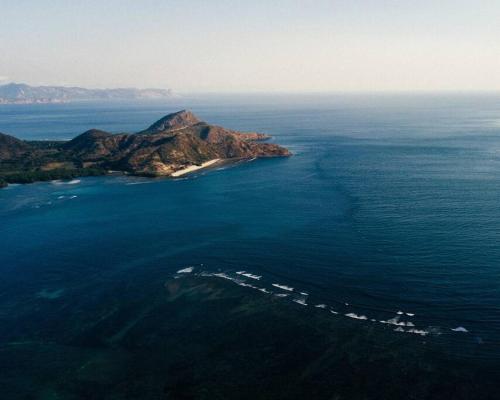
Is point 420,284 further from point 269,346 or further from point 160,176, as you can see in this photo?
point 160,176

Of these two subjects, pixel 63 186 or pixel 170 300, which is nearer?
pixel 170 300

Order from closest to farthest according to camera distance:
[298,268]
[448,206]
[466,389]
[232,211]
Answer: [466,389] → [298,268] → [448,206] → [232,211]

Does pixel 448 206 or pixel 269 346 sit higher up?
pixel 448 206

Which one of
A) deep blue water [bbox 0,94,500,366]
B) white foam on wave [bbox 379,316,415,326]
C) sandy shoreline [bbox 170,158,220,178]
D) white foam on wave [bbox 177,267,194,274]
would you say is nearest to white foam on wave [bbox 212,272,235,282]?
deep blue water [bbox 0,94,500,366]

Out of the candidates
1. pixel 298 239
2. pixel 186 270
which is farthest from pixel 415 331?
pixel 186 270

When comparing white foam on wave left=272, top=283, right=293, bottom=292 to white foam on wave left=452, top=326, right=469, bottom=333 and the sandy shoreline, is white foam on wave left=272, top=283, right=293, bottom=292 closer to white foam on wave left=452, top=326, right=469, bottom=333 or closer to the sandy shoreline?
white foam on wave left=452, top=326, right=469, bottom=333

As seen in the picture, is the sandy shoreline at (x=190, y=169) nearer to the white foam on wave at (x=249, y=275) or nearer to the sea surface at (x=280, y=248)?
the sea surface at (x=280, y=248)

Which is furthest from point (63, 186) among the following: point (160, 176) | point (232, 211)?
point (232, 211)
